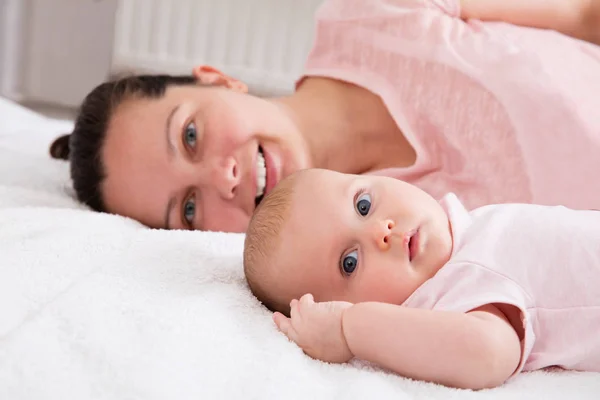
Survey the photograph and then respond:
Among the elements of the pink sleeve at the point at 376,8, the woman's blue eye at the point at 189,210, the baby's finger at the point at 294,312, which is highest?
the pink sleeve at the point at 376,8

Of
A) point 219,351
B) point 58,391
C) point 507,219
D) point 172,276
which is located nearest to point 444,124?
point 507,219

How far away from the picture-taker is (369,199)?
0.93 metres

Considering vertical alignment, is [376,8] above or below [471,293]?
above

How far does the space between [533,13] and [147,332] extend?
1131 mm

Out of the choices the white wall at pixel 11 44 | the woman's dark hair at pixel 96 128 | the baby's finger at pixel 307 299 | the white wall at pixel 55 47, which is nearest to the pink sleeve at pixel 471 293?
the baby's finger at pixel 307 299

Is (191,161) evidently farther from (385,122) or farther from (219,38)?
(219,38)

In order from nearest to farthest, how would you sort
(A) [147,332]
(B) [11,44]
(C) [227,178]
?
(A) [147,332] → (C) [227,178] → (B) [11,44]

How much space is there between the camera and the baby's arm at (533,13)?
1475mm

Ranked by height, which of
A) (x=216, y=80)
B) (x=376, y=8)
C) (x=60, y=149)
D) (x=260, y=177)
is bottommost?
(x=60, y=149)

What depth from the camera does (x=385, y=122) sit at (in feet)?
4.82

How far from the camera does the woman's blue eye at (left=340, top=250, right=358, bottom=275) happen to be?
0.89 m

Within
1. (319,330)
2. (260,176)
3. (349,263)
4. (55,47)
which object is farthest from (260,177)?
(55,47)

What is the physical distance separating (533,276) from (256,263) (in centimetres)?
34

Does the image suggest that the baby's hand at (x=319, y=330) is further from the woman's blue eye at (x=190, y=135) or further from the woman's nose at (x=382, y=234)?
the woman's blue eye at (x=190, y=135)
